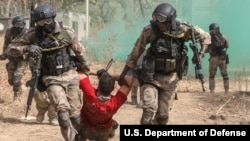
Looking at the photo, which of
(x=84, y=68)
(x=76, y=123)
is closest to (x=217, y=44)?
(x=84, y=68)

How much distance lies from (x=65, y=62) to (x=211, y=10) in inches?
557

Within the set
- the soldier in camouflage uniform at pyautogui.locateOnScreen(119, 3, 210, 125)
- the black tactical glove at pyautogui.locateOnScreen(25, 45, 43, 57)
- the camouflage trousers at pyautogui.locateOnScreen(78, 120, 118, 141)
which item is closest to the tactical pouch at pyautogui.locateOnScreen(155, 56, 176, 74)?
the soldier in camouflage uniform at pyautogui.locateOnScreen(119, 3, 210, 125)

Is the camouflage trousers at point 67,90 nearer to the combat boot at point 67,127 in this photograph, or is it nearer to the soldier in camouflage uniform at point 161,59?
the combat boot at point 67,127

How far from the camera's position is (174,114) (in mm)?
9164

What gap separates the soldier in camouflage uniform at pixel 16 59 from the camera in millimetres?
8961

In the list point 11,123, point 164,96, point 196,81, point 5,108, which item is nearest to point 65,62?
point 164,96

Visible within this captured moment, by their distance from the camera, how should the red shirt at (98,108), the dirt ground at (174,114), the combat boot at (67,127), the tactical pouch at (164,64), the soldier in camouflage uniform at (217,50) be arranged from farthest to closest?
the soldier in camouflage uniform at (217,50)
the dirt ground at (174,114)
the tactical pouch at (164,64)
the combat boot at (67,127)
the red shirt at (98,108)

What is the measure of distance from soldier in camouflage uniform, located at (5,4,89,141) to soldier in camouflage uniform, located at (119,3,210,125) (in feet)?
2.15

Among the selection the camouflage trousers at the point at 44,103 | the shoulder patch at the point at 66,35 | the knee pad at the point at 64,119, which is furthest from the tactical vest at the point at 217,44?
the knee pad at the point at 64,119

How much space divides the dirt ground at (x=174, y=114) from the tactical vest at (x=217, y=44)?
100 cm

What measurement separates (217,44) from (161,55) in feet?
19.3

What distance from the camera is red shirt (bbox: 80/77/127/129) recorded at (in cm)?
540

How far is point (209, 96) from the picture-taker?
38.3 feet

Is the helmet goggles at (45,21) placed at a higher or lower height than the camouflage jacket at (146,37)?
higher
